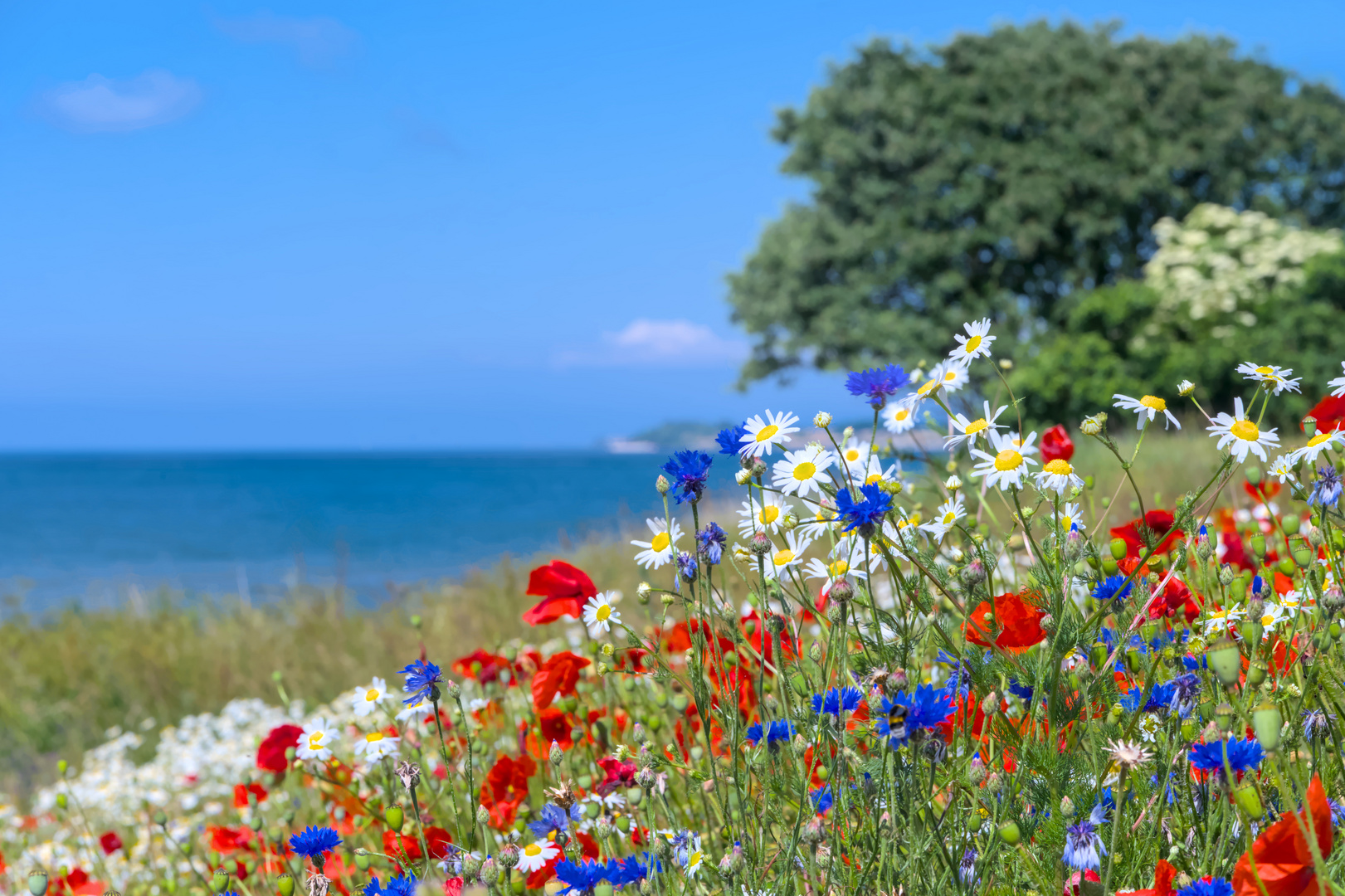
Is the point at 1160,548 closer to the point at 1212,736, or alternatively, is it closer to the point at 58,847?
the point at 1212,736

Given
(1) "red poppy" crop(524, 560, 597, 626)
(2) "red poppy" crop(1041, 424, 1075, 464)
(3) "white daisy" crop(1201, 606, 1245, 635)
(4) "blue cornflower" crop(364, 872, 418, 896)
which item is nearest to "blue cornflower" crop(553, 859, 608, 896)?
(4) "blue cornflower" crop(364, 872, 418, 896)

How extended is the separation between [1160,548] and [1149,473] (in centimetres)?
474

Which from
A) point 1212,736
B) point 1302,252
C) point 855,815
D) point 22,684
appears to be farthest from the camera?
point 1302,252

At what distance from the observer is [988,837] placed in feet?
4.11

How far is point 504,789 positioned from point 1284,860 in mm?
1414

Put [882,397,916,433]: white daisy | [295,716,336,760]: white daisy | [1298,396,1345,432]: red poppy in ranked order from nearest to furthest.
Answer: [1298,396,1345,432]: red poppy < [295,716,336,760]: white daisy < [882,397,916,433]: white daisy

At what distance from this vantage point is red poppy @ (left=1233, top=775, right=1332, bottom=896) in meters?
0.88

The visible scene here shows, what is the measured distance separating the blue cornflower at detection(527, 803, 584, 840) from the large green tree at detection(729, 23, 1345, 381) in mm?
15174

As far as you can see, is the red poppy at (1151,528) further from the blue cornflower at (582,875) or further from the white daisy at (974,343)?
the blue cornflower at (582,875)

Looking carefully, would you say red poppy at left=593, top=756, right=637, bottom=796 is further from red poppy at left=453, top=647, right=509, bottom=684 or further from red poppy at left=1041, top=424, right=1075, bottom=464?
red poppy at left=1041, top=424, right=1075, bottom=464

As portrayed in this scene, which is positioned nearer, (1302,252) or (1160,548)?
(1160,548)

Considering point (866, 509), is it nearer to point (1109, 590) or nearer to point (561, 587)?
point (1109, 590)

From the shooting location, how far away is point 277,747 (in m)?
2.07

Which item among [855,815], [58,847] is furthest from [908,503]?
[58,847]
